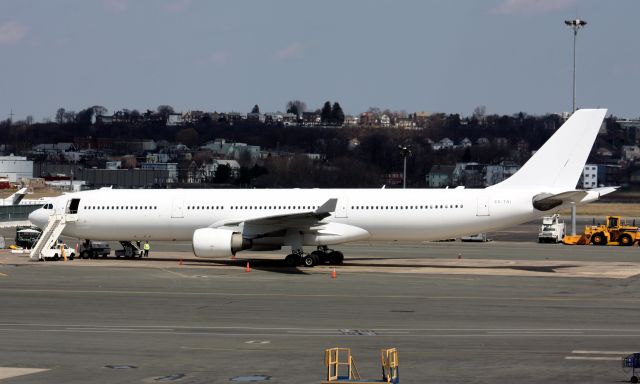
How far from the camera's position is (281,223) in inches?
1948

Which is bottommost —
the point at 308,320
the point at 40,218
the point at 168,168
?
the point at 308,320

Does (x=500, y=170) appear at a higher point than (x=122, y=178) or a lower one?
higher

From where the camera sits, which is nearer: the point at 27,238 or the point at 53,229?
the point at 53,229

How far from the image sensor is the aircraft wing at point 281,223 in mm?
48281

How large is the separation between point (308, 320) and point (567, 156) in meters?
22.3

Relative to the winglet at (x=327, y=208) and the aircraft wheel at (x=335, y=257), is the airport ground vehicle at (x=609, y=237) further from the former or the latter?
the winglet at (x=327, y=208)

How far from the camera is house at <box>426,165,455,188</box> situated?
542 feet

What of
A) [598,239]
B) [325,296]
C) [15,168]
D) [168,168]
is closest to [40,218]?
[325,296]

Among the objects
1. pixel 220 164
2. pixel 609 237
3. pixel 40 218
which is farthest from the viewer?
pixel 220 164

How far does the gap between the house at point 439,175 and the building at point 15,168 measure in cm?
6596

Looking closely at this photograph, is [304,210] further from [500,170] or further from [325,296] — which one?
[500,170]

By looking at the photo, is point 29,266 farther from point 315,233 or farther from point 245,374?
point 245,374

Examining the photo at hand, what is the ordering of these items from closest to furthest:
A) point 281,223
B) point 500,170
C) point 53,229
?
point 281,223
point 53,229
point 500,170

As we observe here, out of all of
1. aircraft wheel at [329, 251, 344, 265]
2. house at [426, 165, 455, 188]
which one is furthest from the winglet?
house at [426, 165, 455, 188]
